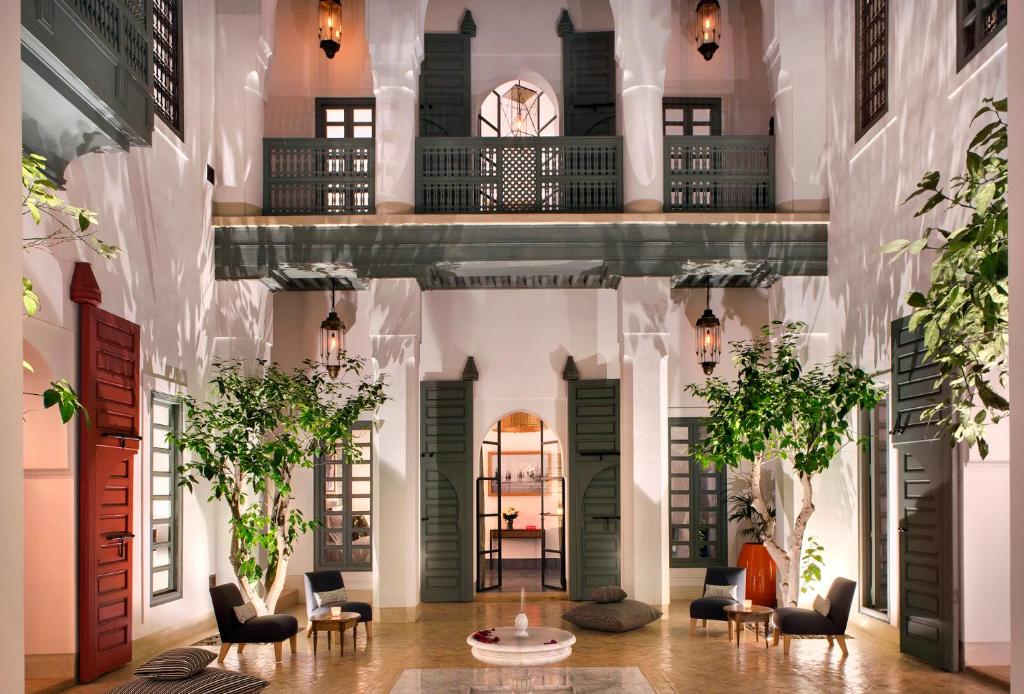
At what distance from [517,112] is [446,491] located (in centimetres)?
503

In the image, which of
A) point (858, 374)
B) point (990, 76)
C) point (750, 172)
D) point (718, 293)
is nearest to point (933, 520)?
point (858, 374)

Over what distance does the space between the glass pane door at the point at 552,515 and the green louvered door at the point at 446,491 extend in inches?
40.8

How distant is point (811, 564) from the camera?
10.4 metres

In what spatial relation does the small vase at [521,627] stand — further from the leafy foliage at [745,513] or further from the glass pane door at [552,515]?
the glass pane door at [552,515]

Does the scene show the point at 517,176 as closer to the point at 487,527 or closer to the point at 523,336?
the point at 523,336

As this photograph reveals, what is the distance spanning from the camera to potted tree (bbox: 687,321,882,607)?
953 cm

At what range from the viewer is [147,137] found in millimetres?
7301

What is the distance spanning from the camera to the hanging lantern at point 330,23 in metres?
11.1

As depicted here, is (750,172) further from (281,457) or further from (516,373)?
(281,457)

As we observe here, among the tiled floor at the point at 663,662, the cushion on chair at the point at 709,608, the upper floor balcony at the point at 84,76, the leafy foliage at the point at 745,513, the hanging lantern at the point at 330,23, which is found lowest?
the tiled floor at the point at 663,662

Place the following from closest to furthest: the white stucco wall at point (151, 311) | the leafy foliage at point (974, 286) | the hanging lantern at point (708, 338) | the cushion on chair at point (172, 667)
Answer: the leafy foliage at point (974, 286) → the cushion on chair at point (172, 667) → the white stucco wall at point (151, 311) → the hanging lantern at point (708, 338)

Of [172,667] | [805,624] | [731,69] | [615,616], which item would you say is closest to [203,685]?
[172,667]

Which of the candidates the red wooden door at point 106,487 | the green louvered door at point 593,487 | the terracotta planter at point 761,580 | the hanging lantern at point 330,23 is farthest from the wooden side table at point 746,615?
the hanging lantern at point 330,23

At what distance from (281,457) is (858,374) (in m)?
5.47
